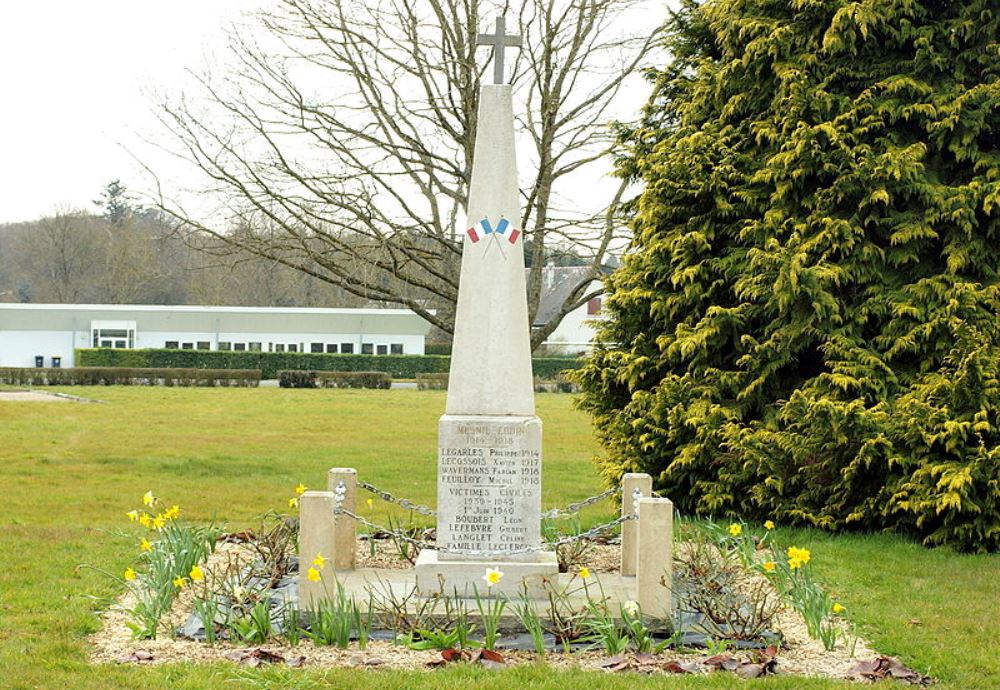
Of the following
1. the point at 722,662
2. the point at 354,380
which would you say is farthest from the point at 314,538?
the point at 354,380

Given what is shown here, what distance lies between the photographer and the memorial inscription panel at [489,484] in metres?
7.73

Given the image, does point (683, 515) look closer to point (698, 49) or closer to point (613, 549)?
point (613, 549)

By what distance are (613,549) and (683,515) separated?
1.51 meters

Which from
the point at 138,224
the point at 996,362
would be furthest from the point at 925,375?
the point at 138,224

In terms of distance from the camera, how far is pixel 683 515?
446 inches

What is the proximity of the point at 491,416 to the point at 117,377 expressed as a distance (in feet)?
126

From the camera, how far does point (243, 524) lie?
11.6 meters

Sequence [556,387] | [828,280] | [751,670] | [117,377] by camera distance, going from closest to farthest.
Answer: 1. [751,670]
2. [828,280]
3. [117,377]
4. [556,387]

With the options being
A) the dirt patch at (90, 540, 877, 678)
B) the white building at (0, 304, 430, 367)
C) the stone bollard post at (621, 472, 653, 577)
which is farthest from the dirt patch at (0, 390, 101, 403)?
the dirt patch at (90, 540, 877, 678)

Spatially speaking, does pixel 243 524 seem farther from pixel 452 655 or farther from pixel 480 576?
pixel 452 655

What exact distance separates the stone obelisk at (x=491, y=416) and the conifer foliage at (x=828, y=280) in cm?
331

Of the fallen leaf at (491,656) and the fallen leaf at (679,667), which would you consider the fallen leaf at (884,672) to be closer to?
the fallen leaf at (679,667)

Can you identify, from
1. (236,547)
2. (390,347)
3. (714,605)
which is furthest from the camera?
(390,347)

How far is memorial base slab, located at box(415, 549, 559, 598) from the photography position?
761 cm
